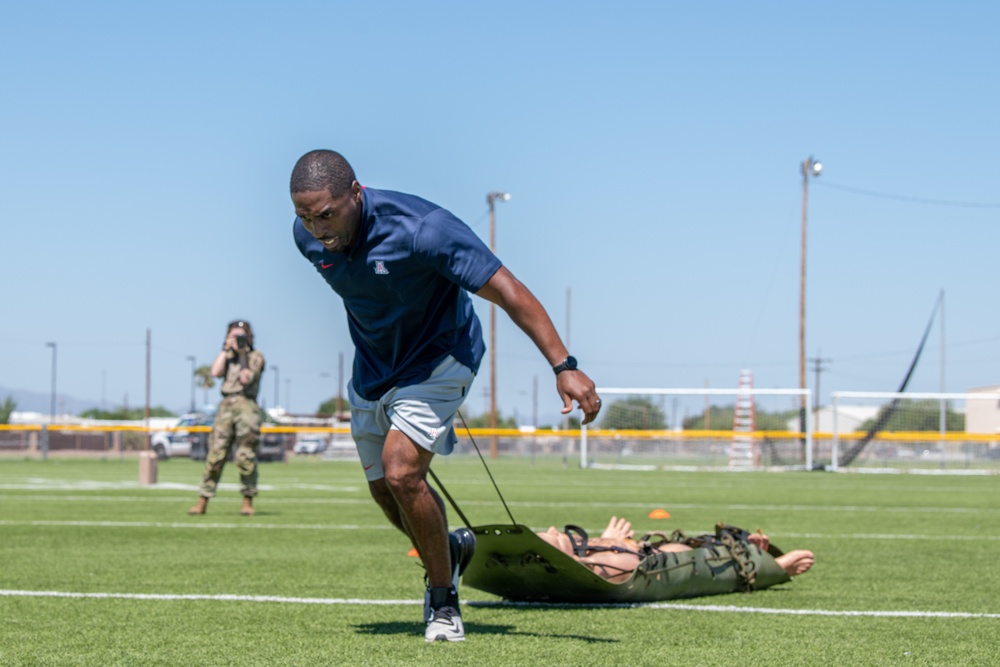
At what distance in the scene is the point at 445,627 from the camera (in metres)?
5.44

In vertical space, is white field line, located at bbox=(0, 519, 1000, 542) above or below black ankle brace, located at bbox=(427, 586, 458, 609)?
below

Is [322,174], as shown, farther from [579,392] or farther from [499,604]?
[499,604]

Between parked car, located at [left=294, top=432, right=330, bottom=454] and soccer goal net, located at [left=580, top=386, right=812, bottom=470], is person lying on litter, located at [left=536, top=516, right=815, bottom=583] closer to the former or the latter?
soccer goal net, located at [left=580, top=386, right=812, bottom=470]

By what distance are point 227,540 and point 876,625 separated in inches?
236

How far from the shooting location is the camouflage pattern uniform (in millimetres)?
14391

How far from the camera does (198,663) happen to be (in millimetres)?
4770

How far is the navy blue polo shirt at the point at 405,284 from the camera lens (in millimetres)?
5152

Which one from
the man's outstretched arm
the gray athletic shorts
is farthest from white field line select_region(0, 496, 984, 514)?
the man's outstretched arm

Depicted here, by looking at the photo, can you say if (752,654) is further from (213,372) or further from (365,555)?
(213,372)

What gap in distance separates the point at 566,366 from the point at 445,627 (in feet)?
4.17

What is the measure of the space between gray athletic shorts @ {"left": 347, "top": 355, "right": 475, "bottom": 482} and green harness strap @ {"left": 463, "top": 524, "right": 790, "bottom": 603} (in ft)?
2.14

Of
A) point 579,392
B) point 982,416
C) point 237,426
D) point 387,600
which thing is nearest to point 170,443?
point 982,416

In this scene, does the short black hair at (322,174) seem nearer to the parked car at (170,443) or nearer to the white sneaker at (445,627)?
the white sneaker at (445,627)

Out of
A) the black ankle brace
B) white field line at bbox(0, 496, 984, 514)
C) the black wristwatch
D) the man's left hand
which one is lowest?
white field line at bbox(0, 496, 984, 514)
